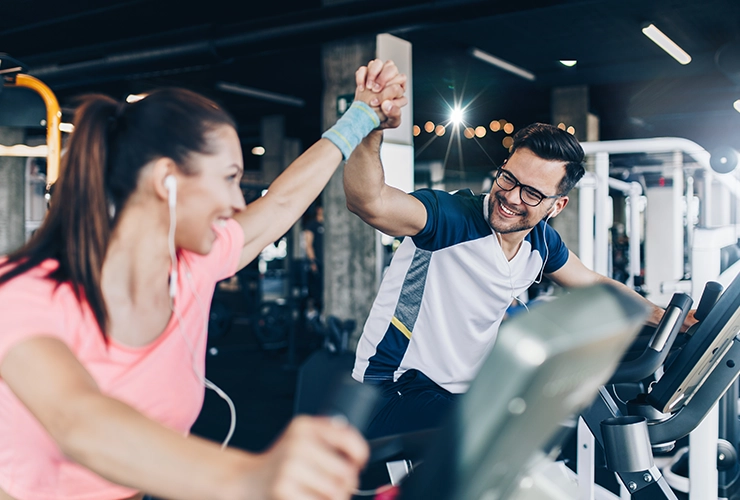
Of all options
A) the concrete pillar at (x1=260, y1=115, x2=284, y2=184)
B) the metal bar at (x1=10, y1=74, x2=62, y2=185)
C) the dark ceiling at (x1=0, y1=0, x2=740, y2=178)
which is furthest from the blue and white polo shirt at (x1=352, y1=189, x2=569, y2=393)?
the concrete pillar at (x1=260, y1=115, x2=284, y2=184)

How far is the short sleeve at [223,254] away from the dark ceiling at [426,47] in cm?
309

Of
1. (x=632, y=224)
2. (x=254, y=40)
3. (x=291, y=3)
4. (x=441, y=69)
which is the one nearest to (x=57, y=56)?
(x=291, y=3)

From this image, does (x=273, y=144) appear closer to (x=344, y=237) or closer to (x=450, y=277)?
(x=344, y=237)

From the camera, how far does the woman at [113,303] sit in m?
0.66

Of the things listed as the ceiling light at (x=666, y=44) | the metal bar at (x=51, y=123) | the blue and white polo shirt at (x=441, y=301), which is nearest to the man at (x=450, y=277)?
the blue and white polo shirt at (x=441, y=301)

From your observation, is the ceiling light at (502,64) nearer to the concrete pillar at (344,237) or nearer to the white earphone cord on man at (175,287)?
the concrete pillar at (344,237)

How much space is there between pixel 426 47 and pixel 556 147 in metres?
5.42

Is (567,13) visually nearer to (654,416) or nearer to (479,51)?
(479,51)

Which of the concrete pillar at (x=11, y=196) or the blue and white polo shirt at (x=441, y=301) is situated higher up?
the concrete pillar at (x=11, y=196)

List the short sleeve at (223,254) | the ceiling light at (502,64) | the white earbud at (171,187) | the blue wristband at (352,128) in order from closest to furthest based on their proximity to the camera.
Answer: the white earbud at (171,187) → the short sleeve at (223,254) → the blue wristband at (352,128) → the ceiling light at (502,64)

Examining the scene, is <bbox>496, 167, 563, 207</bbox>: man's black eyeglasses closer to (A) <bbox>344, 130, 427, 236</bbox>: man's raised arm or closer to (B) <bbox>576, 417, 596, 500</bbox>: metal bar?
(A) <bbox>344, 130, 427, 236</bbox>: man's raised arm

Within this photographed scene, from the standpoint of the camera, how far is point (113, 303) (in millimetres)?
924

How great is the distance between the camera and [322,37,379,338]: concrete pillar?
17.7ft

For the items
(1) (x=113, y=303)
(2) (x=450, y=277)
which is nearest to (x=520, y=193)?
(2) (x=450, y=277)
